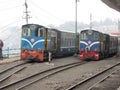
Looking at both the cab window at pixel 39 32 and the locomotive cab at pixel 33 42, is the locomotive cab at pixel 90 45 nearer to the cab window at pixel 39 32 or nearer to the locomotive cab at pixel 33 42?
the cab window at pixel 39 32

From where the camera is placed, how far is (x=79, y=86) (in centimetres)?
1519

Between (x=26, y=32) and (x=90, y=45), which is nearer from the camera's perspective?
(x=26, y=32)

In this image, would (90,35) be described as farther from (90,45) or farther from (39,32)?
→ (39,32)

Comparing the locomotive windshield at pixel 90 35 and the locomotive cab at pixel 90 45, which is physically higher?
the locomotive windshield at pixel 90 35

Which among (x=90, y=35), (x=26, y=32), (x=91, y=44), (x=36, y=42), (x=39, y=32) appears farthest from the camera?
(x=90, y=35)

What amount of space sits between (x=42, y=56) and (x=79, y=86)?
12549 millimetres

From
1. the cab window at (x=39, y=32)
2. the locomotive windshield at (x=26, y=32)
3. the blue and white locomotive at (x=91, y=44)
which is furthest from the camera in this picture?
the blue and white locomotive at (x=91, y=44)

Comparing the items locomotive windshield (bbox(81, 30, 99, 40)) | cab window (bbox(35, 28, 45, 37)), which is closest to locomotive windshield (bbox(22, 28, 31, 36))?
cab window (bbox(35, 28, 45, 37))

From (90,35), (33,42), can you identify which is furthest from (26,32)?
(90,35)

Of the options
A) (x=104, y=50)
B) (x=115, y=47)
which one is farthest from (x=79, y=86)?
(x=115, y=47)

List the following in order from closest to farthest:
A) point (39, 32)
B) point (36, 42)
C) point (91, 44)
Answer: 1. point (36, 42)
2. point (39, 32)
3. point (91, 44)

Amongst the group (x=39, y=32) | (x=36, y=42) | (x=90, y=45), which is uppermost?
(x=39, y=32)

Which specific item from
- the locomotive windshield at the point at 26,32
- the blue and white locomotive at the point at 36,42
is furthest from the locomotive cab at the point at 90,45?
the locomotive windshield at the point at 26,32

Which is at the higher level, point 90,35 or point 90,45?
point 90,35
